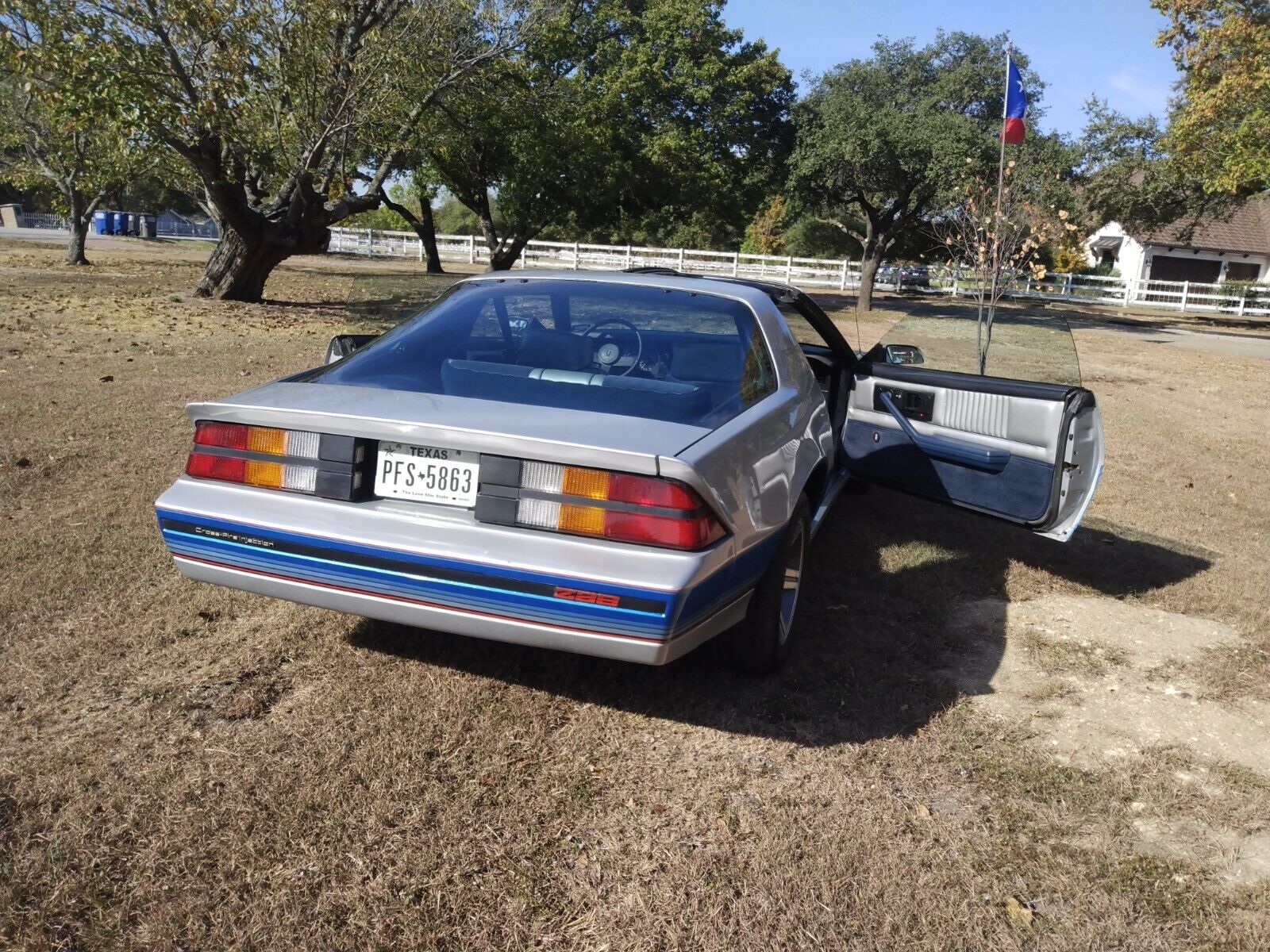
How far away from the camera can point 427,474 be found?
112 inches

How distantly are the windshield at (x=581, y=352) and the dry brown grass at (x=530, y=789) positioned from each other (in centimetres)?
99

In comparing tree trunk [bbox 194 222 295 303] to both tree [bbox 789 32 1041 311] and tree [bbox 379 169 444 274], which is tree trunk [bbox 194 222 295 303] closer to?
tree [bbox 379 169 444 274]

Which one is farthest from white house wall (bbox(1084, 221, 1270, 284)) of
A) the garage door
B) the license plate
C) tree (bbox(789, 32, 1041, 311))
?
the license plate

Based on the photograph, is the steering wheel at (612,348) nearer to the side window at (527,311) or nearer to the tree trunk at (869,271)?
the side window at (527,311)

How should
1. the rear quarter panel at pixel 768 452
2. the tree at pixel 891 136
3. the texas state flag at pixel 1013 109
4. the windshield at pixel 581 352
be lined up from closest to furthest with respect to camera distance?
the rear quarter panel at pixel 768 452
the windshield at pixel 581 352
the texas state flag at pixel 1013 109
the tree at pixel 891 136

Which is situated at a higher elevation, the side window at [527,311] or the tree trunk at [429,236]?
the tree trunk at [429,236]

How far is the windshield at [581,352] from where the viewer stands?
3.20 meters

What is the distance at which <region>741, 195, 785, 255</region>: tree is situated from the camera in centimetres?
5156

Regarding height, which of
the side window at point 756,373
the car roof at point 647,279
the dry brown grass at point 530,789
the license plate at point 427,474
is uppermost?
the car roof at point 647,279

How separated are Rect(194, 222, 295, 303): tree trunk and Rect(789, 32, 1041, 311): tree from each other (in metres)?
14.7

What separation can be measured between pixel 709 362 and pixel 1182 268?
54046 millimetres

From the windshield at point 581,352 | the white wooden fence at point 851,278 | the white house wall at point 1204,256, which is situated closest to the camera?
the windshield at point 581,352

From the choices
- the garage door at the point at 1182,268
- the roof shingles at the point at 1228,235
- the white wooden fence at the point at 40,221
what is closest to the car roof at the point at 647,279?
the roof shingles at the point at 1228,235

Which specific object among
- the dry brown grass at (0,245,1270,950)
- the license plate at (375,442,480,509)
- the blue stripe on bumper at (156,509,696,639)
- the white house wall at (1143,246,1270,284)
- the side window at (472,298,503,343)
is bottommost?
the dry brown grass at (0,245,1270,950)
